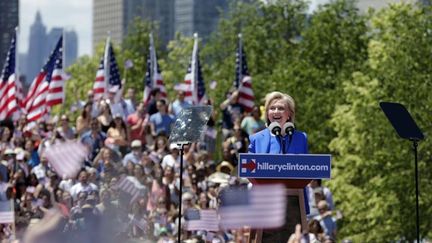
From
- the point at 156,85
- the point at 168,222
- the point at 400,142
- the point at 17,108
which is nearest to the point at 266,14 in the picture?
the point at 400,142

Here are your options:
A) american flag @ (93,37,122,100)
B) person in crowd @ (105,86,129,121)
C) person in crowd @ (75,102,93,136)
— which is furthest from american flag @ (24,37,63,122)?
person in crowd @ (75,102,93,136)

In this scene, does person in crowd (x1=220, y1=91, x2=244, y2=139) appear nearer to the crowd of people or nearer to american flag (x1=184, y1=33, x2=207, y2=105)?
the crowd of people

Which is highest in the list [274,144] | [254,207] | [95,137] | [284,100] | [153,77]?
[153,77]

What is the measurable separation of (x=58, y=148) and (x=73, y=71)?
104 metres

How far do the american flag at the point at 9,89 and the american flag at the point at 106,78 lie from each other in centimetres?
169

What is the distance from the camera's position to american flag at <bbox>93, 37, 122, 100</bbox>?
30.5m

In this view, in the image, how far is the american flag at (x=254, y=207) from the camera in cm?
800

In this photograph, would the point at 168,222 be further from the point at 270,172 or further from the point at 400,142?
the point at 400,142

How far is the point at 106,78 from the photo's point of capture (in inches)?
Answer: 1243

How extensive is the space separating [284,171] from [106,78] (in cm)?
2193

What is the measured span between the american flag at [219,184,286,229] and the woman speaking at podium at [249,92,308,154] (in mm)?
2066

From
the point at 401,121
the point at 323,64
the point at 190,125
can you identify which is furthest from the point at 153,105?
the point at 323,64

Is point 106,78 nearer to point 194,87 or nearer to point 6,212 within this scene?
point 194,87

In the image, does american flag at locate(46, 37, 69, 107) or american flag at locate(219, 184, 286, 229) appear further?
american flag at locate(46, 37, 69, 107)
